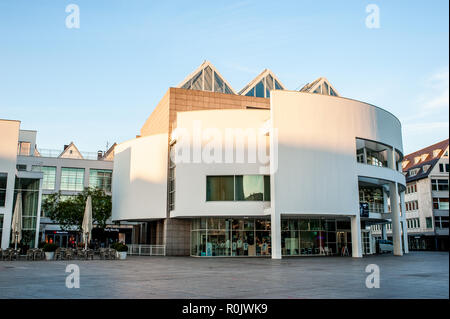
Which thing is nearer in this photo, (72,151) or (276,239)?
(276,239)

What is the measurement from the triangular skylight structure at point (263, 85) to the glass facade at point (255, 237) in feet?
56.6

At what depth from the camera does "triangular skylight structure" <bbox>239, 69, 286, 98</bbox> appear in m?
47.8

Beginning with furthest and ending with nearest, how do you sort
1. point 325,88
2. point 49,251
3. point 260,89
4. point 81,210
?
point 325,88, point 260,89, point 81,210, point 49,251

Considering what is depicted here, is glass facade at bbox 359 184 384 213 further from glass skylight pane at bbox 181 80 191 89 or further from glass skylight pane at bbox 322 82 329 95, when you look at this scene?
glass skylight pane at bbox 181 80 191 89

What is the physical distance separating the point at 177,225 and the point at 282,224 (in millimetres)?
9237

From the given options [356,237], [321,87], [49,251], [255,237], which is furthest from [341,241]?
[49,251]

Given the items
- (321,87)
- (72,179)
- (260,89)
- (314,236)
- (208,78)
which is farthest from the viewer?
(72,179)

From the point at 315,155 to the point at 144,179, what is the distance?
16122mm

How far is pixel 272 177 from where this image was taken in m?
30.8

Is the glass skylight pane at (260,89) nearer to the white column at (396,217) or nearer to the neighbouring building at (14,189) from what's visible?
the white column at (396,217)

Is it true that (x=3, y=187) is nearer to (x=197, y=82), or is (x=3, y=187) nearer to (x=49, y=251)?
(x=49, y=251)

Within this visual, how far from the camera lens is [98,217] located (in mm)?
46469

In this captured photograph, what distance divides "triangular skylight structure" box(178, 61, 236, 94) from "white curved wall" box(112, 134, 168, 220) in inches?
377

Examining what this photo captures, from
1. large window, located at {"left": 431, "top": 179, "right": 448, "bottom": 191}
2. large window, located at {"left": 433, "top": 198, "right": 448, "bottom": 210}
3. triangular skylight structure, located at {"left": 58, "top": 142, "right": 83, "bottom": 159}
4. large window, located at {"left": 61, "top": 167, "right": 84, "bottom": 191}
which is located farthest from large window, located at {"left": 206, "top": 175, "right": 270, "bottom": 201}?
triangular skylight structure, located at {"left": 58, "top": 142, "right": 83, "bottom": 159}
